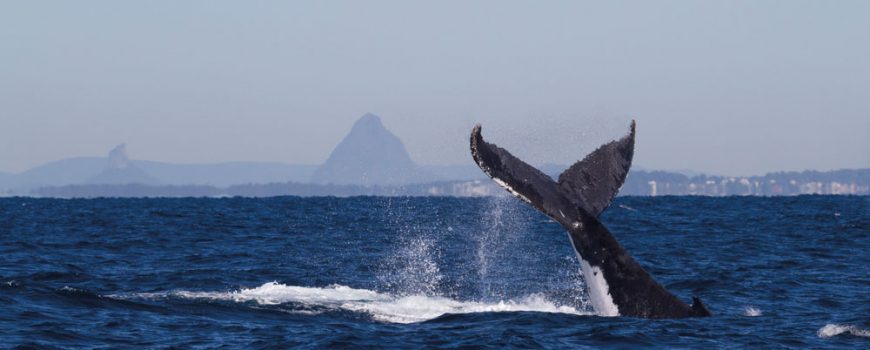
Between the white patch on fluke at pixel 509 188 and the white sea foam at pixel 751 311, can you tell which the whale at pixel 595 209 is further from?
the white sea foam at pixel 751 311

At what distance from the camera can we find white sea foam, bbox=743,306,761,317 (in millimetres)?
15547

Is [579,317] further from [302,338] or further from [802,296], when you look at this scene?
[802,296]

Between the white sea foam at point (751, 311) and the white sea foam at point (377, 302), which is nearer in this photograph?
the white sea foam at point (751, 311)

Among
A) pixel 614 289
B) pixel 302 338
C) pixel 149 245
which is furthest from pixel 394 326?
pixel 149 245

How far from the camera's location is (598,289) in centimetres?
1321

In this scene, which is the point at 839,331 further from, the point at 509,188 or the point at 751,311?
the point at 509,188

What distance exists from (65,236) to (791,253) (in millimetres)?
20306

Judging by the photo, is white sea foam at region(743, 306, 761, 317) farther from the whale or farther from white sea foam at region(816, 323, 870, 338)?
the whale

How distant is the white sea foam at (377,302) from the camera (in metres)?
15.8

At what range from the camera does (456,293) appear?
18.8 m

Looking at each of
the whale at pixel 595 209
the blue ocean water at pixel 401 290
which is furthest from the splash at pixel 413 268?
the whale at pixel 595 209

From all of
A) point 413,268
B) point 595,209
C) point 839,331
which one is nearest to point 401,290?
point 413,268

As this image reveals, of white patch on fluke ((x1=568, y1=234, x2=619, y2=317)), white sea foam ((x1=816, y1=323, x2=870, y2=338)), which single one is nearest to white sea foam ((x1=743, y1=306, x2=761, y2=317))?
white sea foam ((x1=816, y1=323, x2=870, y2=338))

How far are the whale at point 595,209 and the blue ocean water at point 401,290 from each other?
0.21 meters
